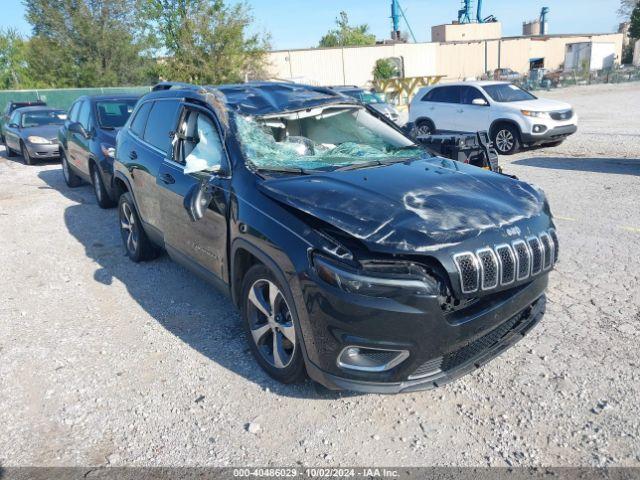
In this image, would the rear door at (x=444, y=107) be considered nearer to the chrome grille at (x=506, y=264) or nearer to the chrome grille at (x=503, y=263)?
the chrome grille at (x=503, y=263)

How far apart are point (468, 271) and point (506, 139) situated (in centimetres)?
1057

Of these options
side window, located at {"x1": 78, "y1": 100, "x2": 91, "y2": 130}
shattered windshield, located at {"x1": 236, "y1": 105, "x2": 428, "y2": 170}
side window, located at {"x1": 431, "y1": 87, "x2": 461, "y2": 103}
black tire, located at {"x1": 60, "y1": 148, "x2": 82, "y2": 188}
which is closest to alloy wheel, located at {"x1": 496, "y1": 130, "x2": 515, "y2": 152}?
side window, located at {"x1": 431, "y1": 87, "x2": 461, "y2": 103}

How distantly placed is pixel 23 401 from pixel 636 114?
21529 millimetres

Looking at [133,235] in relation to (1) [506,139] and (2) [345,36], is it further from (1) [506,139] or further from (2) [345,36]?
(2) [345,36]

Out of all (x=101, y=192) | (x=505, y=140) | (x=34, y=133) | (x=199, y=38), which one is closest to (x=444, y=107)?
(x=505, y=140)

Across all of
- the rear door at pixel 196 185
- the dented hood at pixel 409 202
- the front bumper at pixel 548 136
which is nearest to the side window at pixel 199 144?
the rear door at pixel 196 185

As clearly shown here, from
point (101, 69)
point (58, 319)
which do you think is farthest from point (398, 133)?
point (101, 69)

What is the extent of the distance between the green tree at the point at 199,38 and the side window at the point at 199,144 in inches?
992

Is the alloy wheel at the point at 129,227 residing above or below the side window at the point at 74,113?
below

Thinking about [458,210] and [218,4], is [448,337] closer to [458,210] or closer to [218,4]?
[458,210]

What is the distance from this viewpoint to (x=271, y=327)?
129 inches

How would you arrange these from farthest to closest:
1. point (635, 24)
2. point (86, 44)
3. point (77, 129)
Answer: point (635, 24), point (86, 44), point (77, 129)

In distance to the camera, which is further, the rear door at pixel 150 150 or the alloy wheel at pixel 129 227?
the alloy wheel at pixel 129 227

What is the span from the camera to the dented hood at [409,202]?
2.73m
